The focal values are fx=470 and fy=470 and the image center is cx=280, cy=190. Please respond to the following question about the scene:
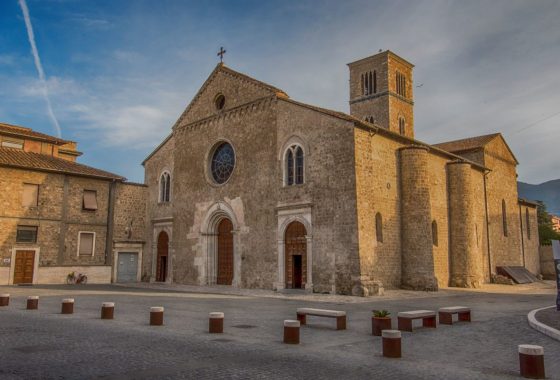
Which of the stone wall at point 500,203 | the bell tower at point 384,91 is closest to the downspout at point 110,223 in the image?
the bell tower at point 384,91

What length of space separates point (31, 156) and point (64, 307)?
20.6 meters

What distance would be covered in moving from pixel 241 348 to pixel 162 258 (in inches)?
970

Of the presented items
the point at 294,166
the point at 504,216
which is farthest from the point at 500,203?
the point at 294,166

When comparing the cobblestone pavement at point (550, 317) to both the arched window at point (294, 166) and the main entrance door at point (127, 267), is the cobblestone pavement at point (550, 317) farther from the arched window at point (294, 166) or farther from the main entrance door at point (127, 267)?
the main entrance door at point (127, 267)

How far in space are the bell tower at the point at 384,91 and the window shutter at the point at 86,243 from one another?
28.0 meters

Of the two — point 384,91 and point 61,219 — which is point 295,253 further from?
point 384,91

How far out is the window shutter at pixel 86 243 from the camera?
3027cm

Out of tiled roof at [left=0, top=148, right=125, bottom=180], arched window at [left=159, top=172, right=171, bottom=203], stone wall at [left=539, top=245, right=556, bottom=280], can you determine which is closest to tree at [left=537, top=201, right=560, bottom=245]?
stone wall at [left=539, top=245, right=556, bottom=280]

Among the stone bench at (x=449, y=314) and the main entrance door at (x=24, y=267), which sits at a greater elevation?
the main entrance door at (x=24, y=267)

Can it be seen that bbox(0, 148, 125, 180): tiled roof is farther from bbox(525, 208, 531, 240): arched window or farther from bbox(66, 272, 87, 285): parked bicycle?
bbox(525, 208, 531, 240): arched window

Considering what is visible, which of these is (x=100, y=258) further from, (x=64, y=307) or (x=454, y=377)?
(x=454, y=377)

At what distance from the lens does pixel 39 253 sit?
28234mm

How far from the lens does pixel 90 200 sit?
102 feet

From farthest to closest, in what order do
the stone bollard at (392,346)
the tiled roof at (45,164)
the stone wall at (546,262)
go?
1. the stone wall at (546,262)
2. the tiled roof at (45,164)
3. the stone bollard at (392,346)
